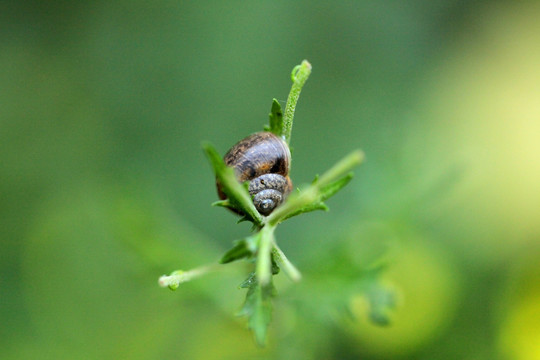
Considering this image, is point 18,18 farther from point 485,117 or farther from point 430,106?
point 485,117

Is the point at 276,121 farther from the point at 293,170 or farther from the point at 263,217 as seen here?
the point at 293,170

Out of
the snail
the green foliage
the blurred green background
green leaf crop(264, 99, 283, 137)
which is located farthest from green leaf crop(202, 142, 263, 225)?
the blurred green background

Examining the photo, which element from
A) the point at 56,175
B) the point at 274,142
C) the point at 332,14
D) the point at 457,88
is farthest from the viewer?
the point at 332,14

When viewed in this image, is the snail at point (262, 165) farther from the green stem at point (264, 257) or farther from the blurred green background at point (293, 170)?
the blurred green background at point (293, 170)

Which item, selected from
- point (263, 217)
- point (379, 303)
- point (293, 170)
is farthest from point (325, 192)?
point (293, 170)

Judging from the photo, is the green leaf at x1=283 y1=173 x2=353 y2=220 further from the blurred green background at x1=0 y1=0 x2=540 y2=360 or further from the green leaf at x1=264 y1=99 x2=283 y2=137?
the blurred green background at x1=0 y1=0 x2=540 y2=360

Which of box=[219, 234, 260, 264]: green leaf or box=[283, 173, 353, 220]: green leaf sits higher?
box=[283, 173, 353, 220]: green leaf

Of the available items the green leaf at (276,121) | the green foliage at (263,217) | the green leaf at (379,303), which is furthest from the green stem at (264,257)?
the green leaf at (379,303)

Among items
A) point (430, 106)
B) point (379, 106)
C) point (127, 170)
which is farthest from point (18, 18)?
point (430, 106)
